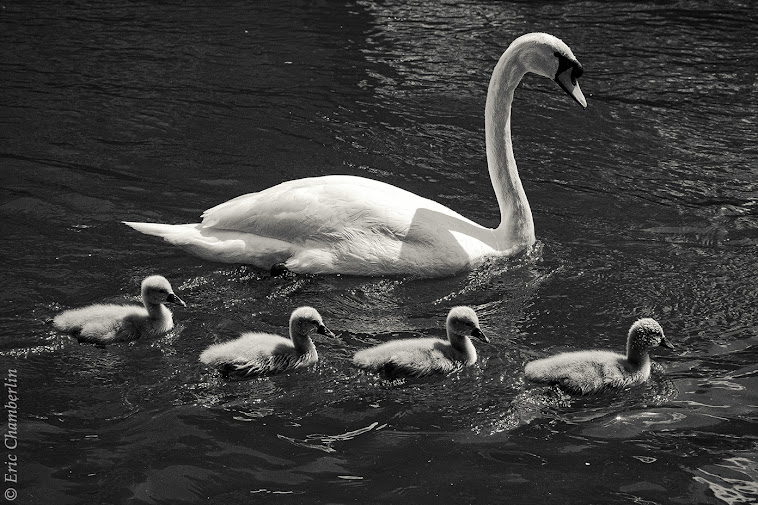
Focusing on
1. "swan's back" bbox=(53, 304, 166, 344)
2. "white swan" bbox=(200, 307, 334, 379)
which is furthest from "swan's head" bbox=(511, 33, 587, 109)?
"swan's back" bbox=(53, 304, 166, 344)

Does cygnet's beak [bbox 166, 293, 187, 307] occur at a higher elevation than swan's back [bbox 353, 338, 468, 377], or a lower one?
higher

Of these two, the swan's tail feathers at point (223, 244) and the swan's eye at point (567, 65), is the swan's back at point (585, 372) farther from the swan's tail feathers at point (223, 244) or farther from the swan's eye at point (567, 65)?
the swan's eye at point (567, 65)

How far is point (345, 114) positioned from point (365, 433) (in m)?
6.05

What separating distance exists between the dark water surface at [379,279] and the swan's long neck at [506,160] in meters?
0.24

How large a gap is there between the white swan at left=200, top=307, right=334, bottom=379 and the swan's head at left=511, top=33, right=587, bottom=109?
2.97 m

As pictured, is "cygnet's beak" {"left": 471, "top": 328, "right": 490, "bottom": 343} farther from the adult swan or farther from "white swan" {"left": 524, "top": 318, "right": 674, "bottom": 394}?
the adult swan

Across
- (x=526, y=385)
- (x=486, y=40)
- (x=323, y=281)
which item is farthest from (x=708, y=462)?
(x=486, y=40)

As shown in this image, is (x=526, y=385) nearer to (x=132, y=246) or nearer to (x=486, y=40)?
(x=132, y=246)

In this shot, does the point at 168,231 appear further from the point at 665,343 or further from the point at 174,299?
the point at 665,343

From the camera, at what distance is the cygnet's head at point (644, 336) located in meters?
6.31

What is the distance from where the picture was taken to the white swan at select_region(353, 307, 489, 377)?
6379mm

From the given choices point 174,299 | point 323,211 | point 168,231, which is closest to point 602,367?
point 323,211

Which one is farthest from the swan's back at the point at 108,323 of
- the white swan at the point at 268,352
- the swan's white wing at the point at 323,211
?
the swan's white wing at the point at 323,211

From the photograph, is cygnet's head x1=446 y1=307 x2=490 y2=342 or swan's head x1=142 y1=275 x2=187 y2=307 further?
swan's head x1=142 y1=275 x2=187 y2=307
